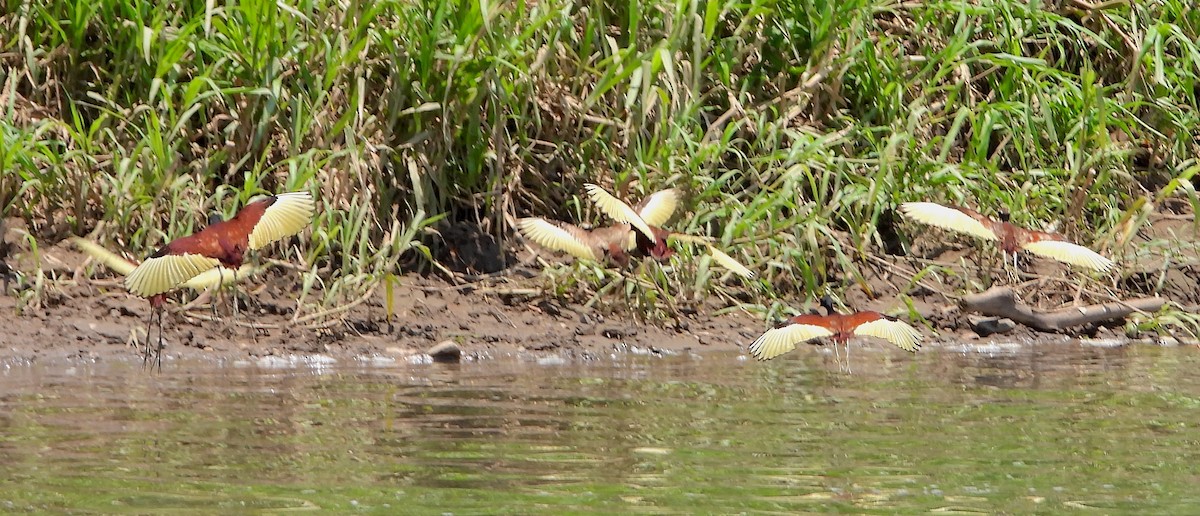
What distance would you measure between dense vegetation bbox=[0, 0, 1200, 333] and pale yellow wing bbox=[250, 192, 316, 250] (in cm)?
98

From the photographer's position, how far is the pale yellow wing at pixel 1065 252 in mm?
7074

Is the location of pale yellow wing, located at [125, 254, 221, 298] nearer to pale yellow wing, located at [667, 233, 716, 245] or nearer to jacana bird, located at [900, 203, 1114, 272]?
pale yellow wing, located at [667, 233, 716, 245]

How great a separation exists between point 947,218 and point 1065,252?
1.60 feet

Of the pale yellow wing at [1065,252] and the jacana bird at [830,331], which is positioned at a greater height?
the pale yellow wing at [1065,252]

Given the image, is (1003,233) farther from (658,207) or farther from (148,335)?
(148,335)

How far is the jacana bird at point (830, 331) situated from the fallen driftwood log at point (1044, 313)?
1.45 m

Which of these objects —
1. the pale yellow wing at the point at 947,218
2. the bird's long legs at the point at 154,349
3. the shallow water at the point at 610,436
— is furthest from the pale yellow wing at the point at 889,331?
the bird's long legs at the point at 154,349

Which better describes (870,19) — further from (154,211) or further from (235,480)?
(235,480)

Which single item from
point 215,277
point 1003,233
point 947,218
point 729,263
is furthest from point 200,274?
point 1003,233

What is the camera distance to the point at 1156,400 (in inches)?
225

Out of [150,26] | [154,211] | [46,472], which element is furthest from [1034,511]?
[150,26]

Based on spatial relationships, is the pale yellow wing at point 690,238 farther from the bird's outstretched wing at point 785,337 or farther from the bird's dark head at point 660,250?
the bird's outstretched wing at point 785,337

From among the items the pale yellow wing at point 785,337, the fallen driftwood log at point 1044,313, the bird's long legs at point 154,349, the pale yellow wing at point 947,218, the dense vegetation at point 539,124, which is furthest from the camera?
the fallen driftwood log at point 1044,313

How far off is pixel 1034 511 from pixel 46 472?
227 cm
